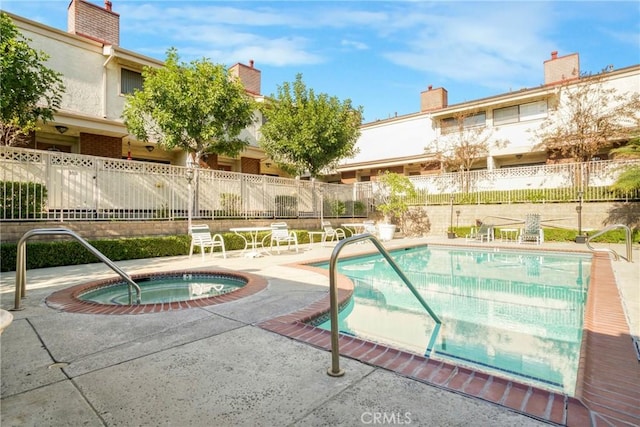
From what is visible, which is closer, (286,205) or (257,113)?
(286,205)

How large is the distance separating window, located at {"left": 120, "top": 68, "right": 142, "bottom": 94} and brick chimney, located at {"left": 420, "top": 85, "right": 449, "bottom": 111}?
18686mm

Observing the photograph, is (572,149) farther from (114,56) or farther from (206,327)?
(114,56)

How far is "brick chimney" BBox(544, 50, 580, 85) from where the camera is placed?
19.9 metres

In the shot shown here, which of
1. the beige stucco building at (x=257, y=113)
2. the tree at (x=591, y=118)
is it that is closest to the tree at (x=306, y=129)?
the beige stucco building at (x=257, y=113)

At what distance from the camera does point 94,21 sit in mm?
15102

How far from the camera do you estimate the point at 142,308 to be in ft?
14.3

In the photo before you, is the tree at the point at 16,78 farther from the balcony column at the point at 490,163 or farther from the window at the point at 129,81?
the balcony column at the point at 490,163

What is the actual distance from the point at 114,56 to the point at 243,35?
7.28 metres

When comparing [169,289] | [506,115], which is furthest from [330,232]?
[506,115]

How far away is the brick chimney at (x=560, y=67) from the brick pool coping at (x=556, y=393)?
21.8m

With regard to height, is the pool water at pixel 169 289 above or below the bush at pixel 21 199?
below

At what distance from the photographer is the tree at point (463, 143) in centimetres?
2081
